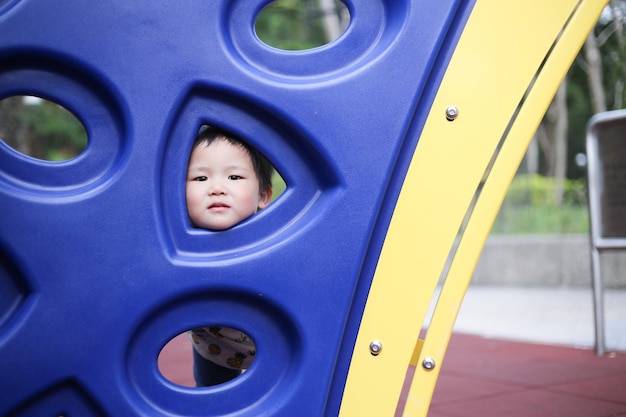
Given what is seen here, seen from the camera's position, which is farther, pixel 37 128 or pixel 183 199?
pixel 37 128

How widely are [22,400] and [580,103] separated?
1509 centimetres

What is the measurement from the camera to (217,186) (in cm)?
99

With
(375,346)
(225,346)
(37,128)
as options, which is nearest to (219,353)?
(225,346)

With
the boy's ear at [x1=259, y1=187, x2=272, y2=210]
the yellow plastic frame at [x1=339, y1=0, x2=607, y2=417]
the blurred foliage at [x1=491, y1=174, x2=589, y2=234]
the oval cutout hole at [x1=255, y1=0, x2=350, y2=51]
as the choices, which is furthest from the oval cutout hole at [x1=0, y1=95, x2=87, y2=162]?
the yellow plastic frame at [x1=339, y1=0, x2=607, y2=417]

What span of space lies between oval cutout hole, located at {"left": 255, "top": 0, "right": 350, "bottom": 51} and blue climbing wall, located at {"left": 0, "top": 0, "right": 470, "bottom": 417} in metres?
5.48

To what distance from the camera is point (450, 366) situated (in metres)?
2.37

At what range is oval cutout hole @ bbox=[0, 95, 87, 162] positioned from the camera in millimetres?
6375

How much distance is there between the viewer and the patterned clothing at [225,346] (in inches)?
48.6

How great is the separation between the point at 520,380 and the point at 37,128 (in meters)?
7.27

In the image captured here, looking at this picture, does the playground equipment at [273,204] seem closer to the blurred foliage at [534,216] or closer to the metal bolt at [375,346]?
the metal bolt at [375,346]

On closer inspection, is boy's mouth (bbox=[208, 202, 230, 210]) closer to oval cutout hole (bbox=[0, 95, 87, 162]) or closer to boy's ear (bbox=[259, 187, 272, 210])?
boy's ear (bbox=[259, 187, 272, 210])

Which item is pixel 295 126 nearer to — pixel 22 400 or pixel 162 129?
pixel 162 129

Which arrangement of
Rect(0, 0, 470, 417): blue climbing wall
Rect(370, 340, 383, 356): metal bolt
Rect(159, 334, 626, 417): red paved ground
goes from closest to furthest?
Rect(0, 0, 470, 417): blue climbing wall → Rect(370, 340, 383, 356): metal bolt → Rect(159, 334, 626, 417): red paved ground

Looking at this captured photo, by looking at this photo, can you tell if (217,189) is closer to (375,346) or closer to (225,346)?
(375,346)
